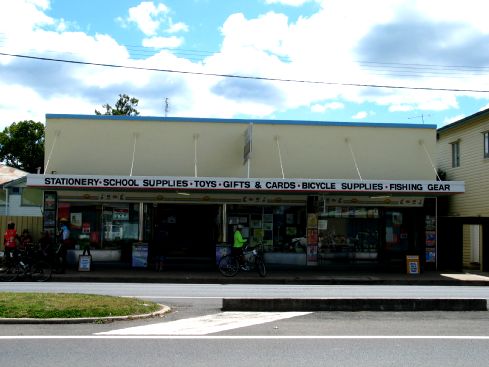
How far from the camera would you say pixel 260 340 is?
Result: 8117mm

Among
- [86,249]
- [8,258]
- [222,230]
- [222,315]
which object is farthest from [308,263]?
[222,315]

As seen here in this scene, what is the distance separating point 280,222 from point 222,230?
2286 millimetres

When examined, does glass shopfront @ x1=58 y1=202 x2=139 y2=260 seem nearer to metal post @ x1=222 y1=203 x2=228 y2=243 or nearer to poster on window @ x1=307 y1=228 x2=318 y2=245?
metal post @ x1=222 y1=203 x2=228 y2=243

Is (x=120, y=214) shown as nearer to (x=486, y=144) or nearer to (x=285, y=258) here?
(x=285, y=258)

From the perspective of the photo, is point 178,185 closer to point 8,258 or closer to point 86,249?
point 86,249

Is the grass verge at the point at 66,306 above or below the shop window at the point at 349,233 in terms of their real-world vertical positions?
below

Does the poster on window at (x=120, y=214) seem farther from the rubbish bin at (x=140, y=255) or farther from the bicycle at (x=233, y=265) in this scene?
the bicycle at (x=233, y=265)

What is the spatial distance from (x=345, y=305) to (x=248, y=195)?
38.7ft

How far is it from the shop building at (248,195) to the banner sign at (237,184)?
66.0 inches

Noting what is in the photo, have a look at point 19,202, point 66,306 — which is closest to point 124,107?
point 19,202

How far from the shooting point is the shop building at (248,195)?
22.5 meters

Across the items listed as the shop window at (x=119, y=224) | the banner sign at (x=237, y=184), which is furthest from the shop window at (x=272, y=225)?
the shop window at (x=119, y=224)

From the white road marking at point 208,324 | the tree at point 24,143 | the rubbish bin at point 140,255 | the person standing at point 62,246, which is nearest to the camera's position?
the white road marking at point 208,324

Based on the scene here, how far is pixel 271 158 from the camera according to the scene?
23109 mm
